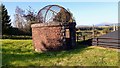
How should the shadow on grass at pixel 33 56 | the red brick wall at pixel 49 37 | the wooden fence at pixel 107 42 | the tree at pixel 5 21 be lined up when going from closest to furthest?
the shadow on grass at pixel 33 56 < the wooden fence at pixel 107 42 < the red brick wall at pixel 49 37 < the tree at pixel 5 21

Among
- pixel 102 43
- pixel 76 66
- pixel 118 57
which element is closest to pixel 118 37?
pixel 102 43

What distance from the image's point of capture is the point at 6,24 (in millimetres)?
43625

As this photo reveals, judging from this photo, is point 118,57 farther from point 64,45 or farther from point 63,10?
point 63,10

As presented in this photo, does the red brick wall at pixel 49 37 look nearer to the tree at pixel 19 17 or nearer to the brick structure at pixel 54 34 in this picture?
the brick structure at pixel 54 34

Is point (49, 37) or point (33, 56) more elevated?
point (49, 37)

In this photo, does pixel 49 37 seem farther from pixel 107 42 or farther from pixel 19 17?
pixel 19 17

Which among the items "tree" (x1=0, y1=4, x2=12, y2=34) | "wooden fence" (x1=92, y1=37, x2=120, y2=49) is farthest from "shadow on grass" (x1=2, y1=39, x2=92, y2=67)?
"tree" (x1=0, y1=4, x2=12, y2=34)

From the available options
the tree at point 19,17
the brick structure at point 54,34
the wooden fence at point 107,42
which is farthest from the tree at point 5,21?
the wooden fence at point 107,42

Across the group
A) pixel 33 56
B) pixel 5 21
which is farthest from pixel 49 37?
pixel 5 21

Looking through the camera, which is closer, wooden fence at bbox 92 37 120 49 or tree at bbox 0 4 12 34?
wooden fence at bbox 92 37 120 49

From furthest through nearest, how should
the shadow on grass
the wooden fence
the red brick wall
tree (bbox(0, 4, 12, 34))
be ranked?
1. tree (bbox(0, 4, 12, 34))
2. the red brick wall
3. the wooden fence
4. the shadow on grass

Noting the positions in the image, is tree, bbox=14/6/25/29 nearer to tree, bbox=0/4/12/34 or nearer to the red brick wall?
Answer: tree, bbox=0/4/12/34

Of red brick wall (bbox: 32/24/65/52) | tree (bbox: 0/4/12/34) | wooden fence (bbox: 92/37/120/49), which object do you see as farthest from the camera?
tree (bbox: 0/4/12/34)

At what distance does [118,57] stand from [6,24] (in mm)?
33290
